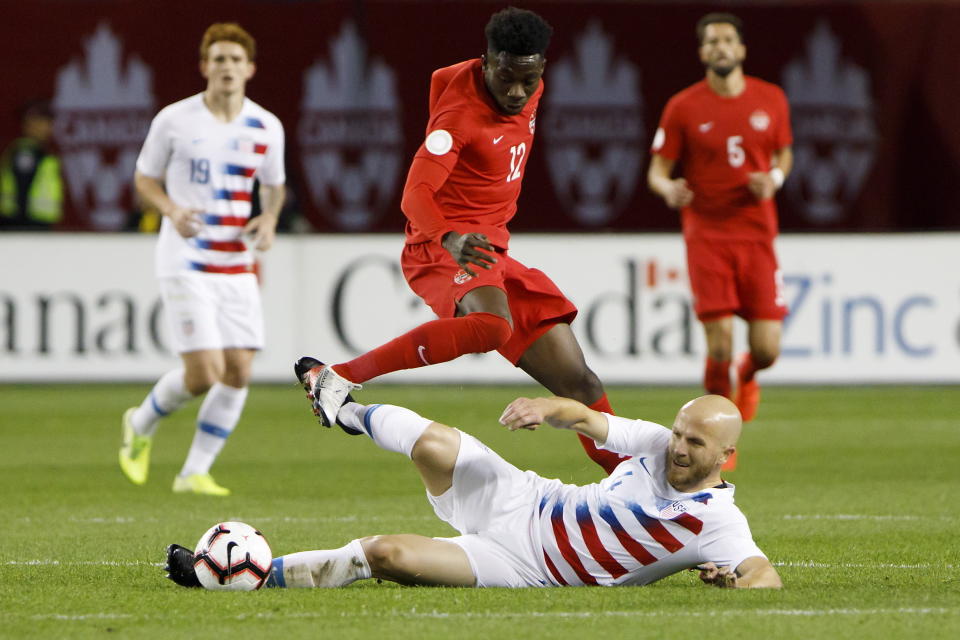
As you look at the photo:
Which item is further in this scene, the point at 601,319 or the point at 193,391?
the point at 601,319

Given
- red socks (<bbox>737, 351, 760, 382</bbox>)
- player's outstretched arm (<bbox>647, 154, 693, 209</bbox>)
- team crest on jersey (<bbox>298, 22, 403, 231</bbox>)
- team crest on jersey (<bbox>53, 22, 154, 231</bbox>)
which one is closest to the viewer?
player's outstretched arm (<bbox>647, 154, 693, 209</bbox>)

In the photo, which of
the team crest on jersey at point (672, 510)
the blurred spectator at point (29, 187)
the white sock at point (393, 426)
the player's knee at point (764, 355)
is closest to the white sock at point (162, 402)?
the player's knee at point (764, 355)

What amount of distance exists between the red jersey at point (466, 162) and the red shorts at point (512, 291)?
0.08 m

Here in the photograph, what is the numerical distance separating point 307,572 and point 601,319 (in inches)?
330

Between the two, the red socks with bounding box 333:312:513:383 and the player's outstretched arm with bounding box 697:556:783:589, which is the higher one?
the red socks with bounding box 333:312:513:383

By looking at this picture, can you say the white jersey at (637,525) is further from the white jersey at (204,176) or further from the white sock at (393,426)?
the white jersey at (204,176)

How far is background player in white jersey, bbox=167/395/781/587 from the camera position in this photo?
512 cm

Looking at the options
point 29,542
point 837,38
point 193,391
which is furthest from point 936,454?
point 837,38

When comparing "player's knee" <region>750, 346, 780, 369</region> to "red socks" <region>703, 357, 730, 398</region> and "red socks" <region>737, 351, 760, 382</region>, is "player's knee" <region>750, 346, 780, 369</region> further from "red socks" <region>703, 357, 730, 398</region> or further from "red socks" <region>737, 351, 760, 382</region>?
"red socks" <region>703, 357, 730, 398</region>

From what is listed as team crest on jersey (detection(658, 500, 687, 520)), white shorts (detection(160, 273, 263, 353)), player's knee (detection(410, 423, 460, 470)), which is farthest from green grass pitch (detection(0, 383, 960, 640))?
white shorts (detection(160, 273, 263, 353))

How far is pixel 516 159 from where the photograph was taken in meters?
6.62

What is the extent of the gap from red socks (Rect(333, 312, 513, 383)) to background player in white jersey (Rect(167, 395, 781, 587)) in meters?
0.70

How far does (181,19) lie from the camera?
728 inches

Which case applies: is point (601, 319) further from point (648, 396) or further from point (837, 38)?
point (837, 38)
